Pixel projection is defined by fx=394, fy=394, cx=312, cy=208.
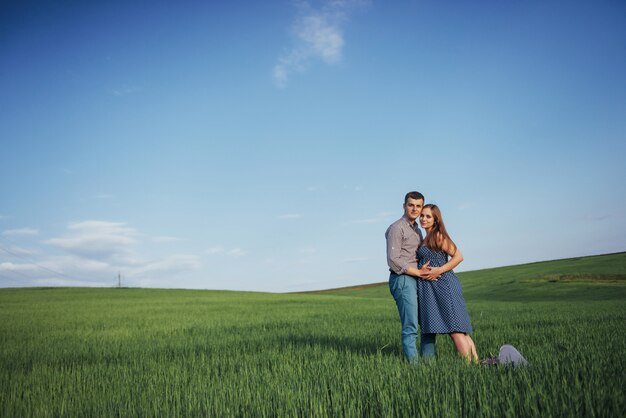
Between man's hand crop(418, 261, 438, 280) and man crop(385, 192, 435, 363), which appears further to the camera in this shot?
man crop(385, 192, 435, 363)

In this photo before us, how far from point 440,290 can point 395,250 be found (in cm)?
78

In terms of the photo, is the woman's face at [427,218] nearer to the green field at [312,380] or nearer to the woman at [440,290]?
the woman at [440,290]

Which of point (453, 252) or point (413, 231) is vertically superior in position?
point (413, 231)

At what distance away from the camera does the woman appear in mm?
5086

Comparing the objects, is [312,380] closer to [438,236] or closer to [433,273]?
[433,273]

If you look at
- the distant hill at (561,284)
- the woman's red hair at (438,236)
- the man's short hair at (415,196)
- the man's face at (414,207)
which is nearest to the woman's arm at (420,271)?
the woman's red hair at (438,236)

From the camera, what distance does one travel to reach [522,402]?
292 cm

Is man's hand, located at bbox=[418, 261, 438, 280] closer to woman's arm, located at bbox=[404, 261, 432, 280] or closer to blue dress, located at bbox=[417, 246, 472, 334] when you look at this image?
woman's arm, located at bbox=[404, 261, 432, 280]

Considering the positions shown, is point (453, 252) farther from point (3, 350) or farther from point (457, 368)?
point (3, 350)

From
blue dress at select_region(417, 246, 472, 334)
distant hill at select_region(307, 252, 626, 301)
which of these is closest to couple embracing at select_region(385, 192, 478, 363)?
blue dress at select_region(417, 246, 472, 334)

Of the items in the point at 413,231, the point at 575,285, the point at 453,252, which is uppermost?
the point at 413,231

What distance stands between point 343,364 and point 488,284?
132 feet

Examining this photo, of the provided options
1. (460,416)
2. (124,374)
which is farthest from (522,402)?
(124,374)

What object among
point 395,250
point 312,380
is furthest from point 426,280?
point 312,380
